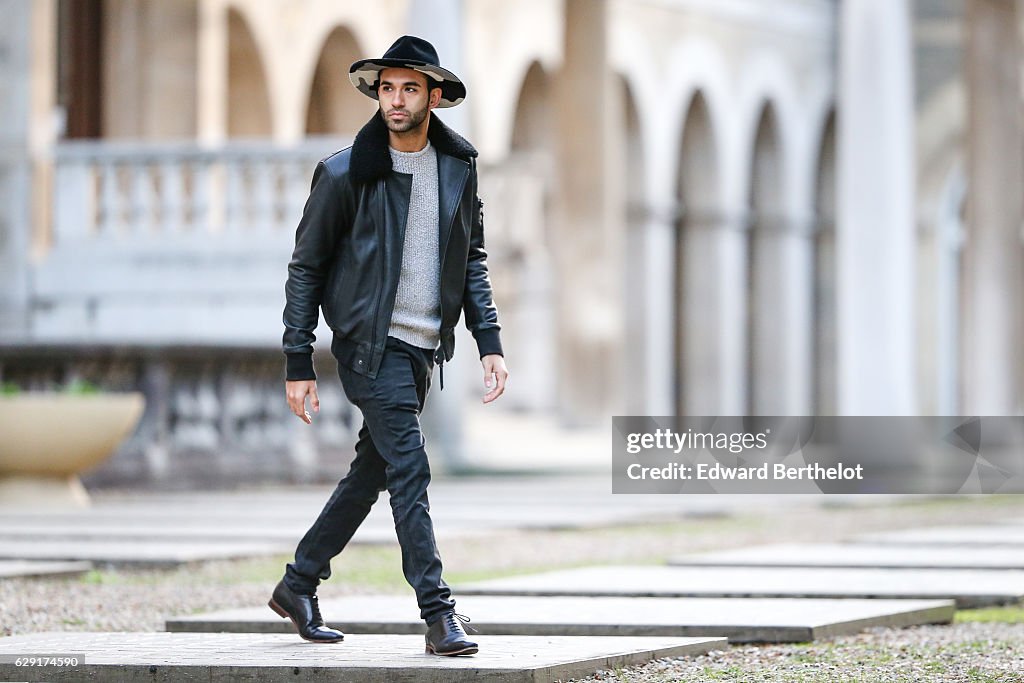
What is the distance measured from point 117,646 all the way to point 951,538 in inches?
220

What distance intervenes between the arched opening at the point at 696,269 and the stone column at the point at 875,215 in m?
12.9

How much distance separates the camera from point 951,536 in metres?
9.81

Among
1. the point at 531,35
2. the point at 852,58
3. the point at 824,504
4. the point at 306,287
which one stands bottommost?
the point at 824,504

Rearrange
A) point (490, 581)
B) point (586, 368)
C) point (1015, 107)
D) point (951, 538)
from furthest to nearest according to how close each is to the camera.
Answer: point (586, 368)
point (1015, 107)
point (951, 538)
point (490, 581)

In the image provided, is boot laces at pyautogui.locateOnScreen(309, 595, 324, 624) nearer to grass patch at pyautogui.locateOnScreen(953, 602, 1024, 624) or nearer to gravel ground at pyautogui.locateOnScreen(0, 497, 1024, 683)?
gravel ground at pyautogui.locateOnScreen(0, 497, 1024, 683)

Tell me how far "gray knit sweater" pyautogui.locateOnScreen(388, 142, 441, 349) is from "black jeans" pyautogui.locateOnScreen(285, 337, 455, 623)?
0.15 ft

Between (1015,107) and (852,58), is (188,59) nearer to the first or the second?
(852,58)

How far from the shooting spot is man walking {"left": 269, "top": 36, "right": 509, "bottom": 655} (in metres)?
4.78

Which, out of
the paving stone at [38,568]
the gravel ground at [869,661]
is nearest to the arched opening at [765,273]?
the paving stone at [38,568]

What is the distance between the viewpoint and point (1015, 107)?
65.9 feet

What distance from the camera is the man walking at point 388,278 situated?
478cm

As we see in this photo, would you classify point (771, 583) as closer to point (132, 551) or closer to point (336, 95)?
point (132, 551)

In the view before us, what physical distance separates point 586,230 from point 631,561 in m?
13.4

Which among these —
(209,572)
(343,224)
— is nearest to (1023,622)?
(343,224)
